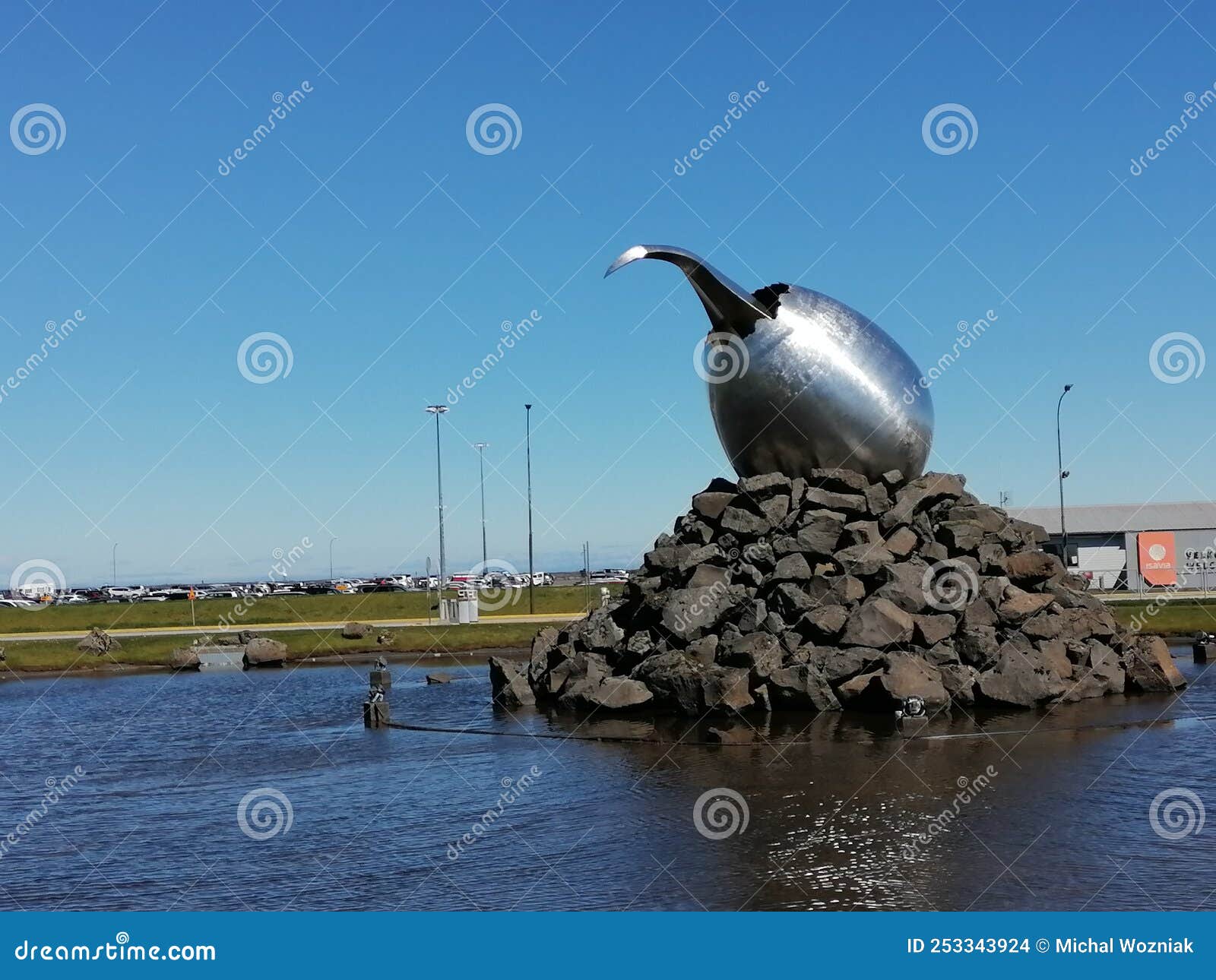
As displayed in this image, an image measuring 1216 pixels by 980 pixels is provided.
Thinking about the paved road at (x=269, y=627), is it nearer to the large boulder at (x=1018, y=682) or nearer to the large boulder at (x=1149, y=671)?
the large boulder at (x=1149, y=671)

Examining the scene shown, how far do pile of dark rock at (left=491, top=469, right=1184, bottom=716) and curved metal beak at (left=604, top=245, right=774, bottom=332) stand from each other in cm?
312

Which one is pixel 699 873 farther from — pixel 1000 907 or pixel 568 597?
pixel 568 597

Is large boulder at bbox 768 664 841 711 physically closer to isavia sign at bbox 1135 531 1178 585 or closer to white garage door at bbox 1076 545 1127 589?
isavia sign at bbox 1135 531 1178 585

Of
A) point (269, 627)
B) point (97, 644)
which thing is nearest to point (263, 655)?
point (97, 644)

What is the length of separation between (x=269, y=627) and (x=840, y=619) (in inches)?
1398

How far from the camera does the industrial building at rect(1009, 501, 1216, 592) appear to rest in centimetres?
6066

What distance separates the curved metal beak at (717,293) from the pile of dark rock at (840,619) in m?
3.12

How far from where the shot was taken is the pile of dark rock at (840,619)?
21359 mm

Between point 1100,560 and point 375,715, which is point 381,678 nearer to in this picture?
point 375,715

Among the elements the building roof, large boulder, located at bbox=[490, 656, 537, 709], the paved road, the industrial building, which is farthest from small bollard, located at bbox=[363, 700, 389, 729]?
the building roof

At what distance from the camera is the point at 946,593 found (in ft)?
75.4

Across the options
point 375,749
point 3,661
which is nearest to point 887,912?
point 375,749

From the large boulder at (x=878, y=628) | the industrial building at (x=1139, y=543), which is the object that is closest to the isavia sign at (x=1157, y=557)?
the industrial building at (x=1139, y=543)

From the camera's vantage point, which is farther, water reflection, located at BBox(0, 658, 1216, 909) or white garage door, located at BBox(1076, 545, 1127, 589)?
white garage door, located at BBox(1076, 545, 1127, 589)
